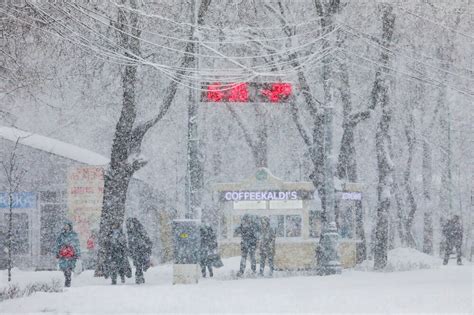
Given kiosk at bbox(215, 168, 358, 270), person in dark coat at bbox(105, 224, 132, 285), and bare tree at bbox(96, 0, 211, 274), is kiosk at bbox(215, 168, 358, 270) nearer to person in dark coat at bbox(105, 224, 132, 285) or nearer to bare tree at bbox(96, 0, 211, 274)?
bare tree at bbox(96, 0, 211, 274)

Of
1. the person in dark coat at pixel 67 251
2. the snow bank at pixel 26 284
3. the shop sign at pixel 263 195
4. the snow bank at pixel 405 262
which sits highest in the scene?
the shop sign at pixel 263 195

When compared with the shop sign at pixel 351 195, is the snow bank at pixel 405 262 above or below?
below

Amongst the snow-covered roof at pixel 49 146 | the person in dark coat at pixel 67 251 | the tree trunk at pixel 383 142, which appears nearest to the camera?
the person in dark coat at pixel 67 251

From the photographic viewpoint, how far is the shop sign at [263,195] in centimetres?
2725

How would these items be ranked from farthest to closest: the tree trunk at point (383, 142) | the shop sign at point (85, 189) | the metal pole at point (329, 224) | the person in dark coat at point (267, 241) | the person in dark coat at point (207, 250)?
the shop sign at point (85, 189), the tree trunk at point (383, 142), the person in dark coat at point (207, 250), the metal pole at point (329, 224), the person in dark coat at point (267, 241)

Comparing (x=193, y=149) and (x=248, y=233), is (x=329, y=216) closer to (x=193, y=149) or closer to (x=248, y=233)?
(x=248, y=233)

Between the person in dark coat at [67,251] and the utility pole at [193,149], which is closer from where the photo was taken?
the utility pole at [193,149]

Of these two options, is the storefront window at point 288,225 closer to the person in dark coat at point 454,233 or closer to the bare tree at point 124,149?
the bare tree at point 124,149

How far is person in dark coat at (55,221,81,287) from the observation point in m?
21.7

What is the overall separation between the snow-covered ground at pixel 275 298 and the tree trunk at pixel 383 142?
6.64m

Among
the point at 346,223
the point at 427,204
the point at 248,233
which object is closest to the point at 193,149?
the point at 248,233

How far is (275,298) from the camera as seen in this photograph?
1584 cm

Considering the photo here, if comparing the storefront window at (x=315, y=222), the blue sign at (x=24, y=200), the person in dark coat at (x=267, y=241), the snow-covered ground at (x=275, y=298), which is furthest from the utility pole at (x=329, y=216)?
the blue sign at (x=24, y=200)

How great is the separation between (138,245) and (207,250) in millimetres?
3357
